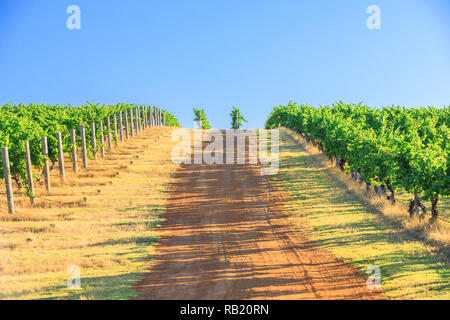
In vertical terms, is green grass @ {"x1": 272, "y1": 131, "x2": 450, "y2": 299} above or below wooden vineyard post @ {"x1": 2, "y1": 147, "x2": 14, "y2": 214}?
below

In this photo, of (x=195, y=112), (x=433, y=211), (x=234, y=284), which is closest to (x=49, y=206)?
(x=234, y=284)

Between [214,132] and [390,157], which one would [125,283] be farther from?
[214,132]

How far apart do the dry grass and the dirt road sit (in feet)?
3.88

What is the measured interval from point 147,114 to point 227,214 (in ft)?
135

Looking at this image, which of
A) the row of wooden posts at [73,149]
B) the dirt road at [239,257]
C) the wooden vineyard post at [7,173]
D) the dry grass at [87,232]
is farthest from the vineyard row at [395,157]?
the wooden vineyard post at [7,173]

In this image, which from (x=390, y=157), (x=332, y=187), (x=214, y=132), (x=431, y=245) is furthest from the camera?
(x=214, y=132)

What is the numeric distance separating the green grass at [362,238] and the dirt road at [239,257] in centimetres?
91

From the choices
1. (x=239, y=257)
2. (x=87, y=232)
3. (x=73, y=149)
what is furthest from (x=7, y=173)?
(x=239, y=257)

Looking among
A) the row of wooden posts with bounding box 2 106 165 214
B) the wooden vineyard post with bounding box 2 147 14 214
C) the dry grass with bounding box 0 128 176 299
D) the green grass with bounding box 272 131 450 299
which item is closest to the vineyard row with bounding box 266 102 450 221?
the green grass with bounding box 272 131 450 299

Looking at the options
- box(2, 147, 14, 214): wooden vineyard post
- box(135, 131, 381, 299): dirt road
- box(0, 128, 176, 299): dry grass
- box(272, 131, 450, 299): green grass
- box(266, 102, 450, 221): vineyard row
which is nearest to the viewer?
box(135, 131, 381, 299): dirt road

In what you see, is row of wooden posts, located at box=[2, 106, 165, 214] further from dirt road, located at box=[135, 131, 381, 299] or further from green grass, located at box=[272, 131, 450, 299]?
green grass, located at box=[272, 131, 450, 299]

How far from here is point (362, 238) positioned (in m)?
20.0

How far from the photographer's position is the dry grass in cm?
1512

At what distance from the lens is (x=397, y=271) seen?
16.0 meters
